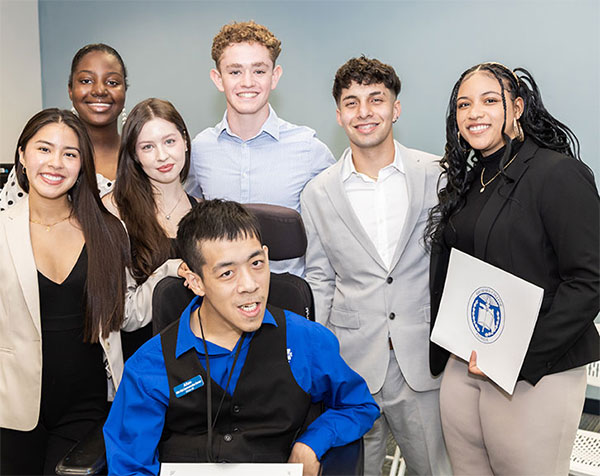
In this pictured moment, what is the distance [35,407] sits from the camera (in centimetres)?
193

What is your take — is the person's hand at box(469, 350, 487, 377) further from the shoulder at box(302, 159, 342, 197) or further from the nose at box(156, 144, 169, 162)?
the nose at box(156, 144, 169, 162)

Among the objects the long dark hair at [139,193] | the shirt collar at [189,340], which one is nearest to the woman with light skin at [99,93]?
the long dark hair at [139,193]

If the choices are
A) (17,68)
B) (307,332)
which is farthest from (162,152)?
(17,68)

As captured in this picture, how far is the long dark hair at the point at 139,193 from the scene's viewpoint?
2.15 m

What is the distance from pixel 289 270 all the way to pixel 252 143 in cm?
59

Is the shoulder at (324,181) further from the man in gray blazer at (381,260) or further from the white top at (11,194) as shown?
the white top at (11,194)

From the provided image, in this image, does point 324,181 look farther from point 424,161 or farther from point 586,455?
point 586,455

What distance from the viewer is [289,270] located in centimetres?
241

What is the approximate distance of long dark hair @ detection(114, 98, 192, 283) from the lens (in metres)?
2.15

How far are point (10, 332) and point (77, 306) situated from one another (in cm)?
23

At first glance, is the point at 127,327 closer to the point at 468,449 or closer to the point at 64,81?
the point at 468,449

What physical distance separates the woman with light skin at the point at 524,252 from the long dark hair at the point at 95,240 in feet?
3.68

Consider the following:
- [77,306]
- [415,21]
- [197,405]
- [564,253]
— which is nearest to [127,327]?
[77,306]

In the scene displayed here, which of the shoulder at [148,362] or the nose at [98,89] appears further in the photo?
the nose at [98,89]
